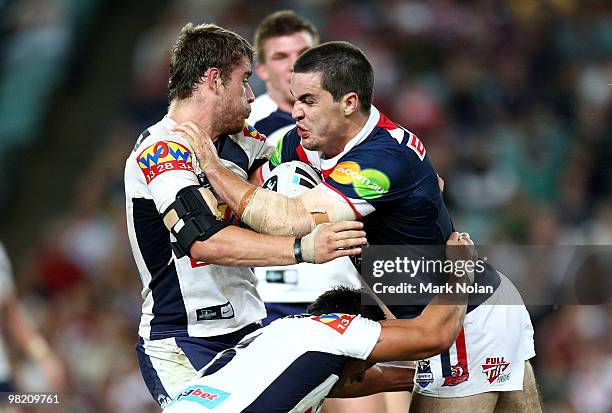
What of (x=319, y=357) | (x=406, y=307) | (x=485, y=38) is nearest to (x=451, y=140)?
(x=485, y=38)

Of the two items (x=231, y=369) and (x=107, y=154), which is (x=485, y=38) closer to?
(x=107, y=154)

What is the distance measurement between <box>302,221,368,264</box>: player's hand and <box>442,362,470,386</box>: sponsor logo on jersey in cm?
93

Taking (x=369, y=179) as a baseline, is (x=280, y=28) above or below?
above

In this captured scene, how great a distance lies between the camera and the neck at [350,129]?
451 centimetres

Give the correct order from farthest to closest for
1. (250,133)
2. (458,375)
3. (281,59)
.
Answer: (281,59) < (250,133) < (458,375)

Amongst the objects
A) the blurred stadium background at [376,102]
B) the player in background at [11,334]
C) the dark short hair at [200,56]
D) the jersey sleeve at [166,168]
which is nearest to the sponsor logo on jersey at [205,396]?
the jersey sleeve at [166,168]

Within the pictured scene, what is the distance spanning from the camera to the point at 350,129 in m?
4.53

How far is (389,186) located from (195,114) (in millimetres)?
921

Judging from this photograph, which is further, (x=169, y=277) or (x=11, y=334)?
(x=11, y=334)

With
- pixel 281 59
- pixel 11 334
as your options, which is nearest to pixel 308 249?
pixel 281 59

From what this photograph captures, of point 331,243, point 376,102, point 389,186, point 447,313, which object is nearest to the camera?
point 331,243

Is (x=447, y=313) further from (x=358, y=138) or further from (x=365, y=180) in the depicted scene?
(x=358, y=138)

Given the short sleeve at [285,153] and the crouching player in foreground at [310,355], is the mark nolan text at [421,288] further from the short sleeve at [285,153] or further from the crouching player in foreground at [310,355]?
the short sleeve at [285,153]

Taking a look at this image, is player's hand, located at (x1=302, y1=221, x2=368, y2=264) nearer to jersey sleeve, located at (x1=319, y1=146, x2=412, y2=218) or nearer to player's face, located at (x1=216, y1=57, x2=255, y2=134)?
jersey sleeve, located at (x1=319, y1=146, x2=412, y2=218)
